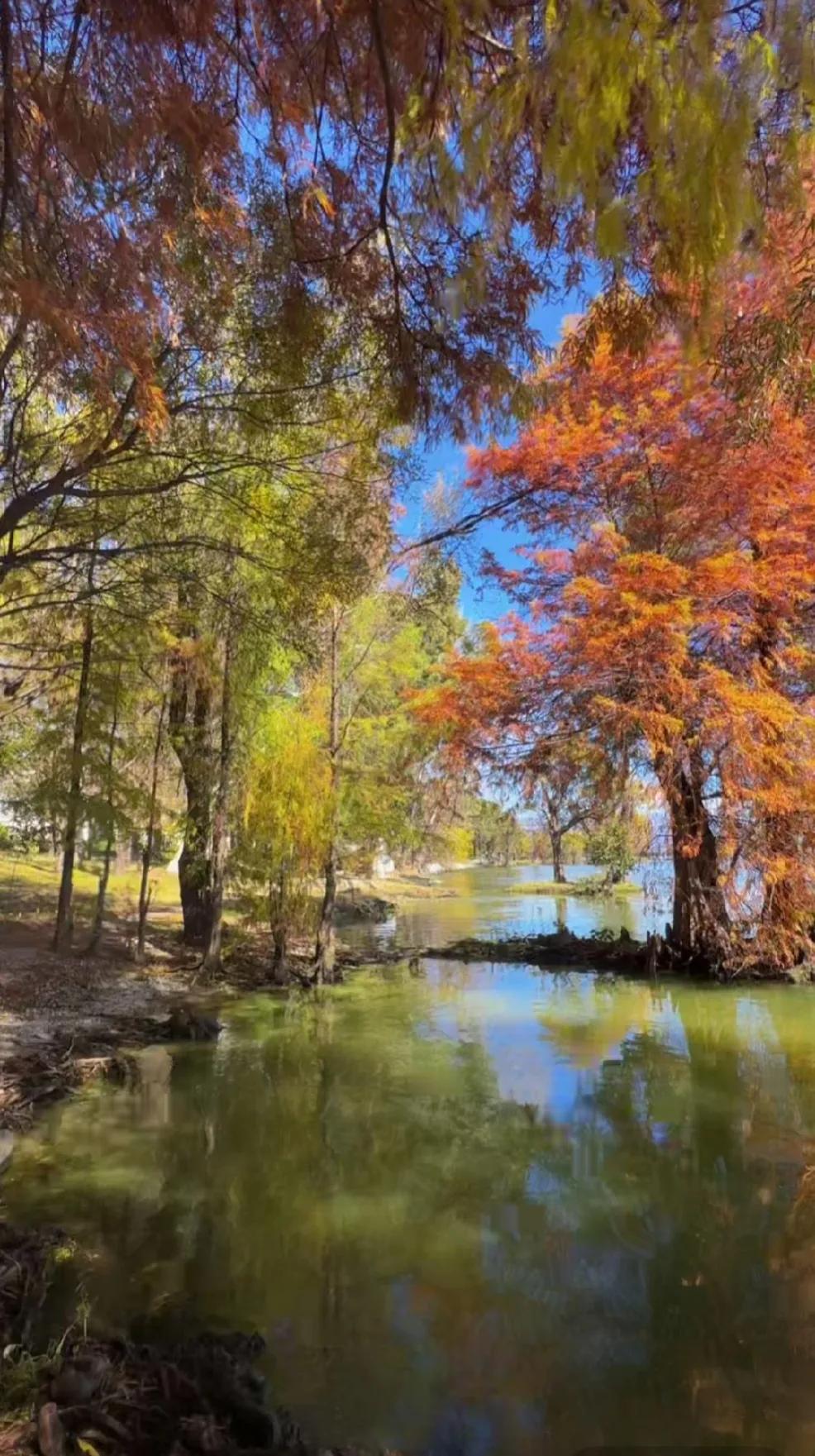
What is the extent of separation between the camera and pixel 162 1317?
403cm

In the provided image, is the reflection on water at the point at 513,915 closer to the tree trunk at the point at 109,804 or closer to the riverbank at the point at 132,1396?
the tree trunk at the point at 109,804

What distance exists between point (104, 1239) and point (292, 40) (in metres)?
5.91

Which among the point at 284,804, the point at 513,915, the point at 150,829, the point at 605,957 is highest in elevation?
the point at 284,804

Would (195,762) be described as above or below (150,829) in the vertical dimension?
above

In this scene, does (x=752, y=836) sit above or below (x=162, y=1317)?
above

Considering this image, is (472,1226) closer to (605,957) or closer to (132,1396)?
(132,1396)

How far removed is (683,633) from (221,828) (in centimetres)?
754

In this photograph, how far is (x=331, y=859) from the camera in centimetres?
1383

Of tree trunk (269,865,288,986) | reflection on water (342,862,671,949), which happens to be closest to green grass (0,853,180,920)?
tree trunk (269,865,288,986)

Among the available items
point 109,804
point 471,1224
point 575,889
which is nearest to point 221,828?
point 109,804

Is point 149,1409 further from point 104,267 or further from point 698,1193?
point 104,267

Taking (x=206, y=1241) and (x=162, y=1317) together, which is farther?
(x=206, y=1241)

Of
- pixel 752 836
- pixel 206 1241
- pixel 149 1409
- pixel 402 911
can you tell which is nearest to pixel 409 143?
pixel 149 1409

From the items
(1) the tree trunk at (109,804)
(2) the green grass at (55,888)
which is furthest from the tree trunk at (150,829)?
(2) the green grass at (55,888)
